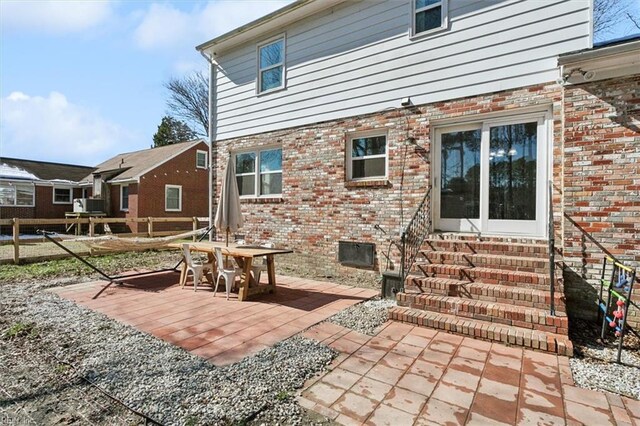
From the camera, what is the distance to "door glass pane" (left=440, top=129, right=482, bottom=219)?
19.2 ft

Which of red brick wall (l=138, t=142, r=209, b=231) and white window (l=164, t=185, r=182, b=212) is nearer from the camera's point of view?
red brick wall (l=138, t=142, r=209, b=231)

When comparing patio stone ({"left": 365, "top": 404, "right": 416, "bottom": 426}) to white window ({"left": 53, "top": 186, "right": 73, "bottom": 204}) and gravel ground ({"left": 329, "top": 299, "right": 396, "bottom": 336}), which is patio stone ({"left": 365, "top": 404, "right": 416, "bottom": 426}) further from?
white window ({"left": 53, "top": 186, "right": 73, "bottom": 204})

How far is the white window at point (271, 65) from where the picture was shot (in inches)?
332

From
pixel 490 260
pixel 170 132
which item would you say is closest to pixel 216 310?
pixel 490 260

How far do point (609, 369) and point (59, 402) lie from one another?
16.6ft

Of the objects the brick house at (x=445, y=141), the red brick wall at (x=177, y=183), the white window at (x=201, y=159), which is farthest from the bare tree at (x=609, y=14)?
the red brick wall at (x=177, y=183)

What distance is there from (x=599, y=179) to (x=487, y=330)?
2606mm

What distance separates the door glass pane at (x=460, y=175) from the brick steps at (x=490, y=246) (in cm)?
64

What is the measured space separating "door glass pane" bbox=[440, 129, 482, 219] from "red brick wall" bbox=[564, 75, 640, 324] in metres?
1.40

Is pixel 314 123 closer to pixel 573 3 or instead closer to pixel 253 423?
pixel 573 3

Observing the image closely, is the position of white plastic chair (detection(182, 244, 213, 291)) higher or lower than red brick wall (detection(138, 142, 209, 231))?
lower

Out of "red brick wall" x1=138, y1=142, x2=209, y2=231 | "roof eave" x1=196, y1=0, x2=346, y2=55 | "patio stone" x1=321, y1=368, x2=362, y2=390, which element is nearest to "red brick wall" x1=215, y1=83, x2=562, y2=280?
"roof eave" x1=196, y1=0, x2=346, y2=55

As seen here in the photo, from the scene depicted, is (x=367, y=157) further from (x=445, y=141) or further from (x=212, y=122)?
(x=212, y=122)

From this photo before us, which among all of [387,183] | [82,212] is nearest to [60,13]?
[387,183]
